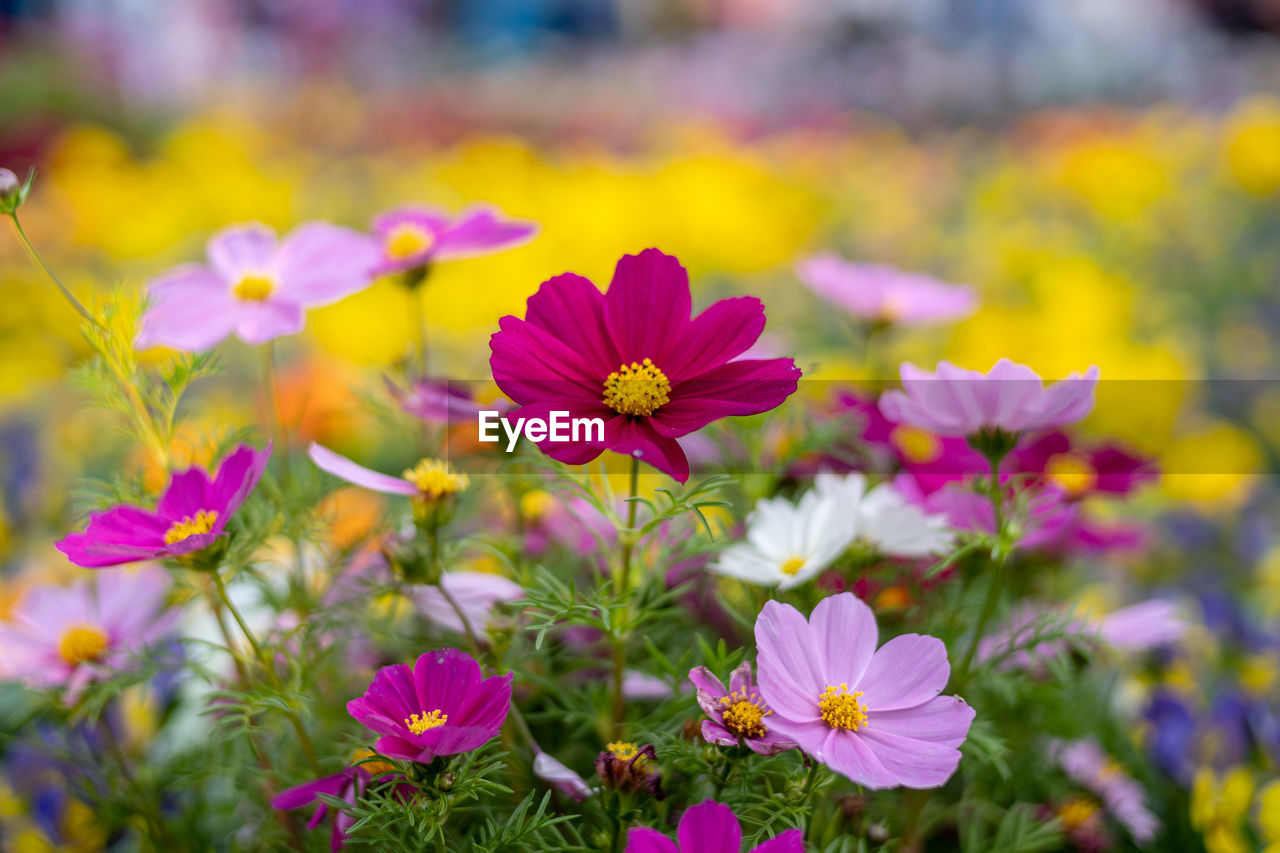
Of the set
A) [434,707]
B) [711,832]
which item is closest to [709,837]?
[711,832]

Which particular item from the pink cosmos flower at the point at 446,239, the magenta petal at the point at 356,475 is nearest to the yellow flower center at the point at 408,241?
the pink cosmos flower at the point at 446,239

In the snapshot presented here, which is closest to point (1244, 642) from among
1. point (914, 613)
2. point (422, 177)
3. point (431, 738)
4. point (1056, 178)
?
point (914, 613)

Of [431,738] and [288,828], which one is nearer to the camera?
[431,738]

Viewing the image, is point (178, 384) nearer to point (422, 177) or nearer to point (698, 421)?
point (698, 421)

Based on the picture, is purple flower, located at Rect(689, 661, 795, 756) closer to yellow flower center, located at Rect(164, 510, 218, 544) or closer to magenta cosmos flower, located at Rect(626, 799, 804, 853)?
magenta cosmos flower, located at Rect(626, 799, 804, 853)

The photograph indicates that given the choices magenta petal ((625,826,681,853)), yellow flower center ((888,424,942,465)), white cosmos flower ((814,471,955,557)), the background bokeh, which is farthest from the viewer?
the background bokeh

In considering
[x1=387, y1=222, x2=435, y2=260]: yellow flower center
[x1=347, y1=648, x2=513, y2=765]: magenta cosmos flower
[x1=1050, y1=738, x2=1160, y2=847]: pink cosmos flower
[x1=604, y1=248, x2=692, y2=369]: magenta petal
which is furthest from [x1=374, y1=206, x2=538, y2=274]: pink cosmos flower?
[x1=1050, y1=738, x2=1160, y2=847]: pink cosmos flower

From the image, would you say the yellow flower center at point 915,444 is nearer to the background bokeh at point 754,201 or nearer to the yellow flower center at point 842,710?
the background bokeh at point 754,201
